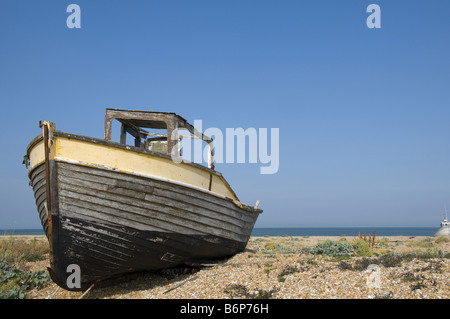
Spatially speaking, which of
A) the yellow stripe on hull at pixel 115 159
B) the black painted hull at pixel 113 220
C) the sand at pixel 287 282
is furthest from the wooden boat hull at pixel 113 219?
the sand at pixel 287 282

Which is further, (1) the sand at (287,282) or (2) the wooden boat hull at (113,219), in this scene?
(2) the wooden boat hull at (113,219)

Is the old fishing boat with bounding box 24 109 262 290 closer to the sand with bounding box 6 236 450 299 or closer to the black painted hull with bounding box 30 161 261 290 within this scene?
the black painted hull with bounding box 30 161 261 290

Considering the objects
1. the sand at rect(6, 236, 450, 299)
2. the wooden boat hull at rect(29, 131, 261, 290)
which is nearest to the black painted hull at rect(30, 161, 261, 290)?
the wooden boat hull at rect(29, 131, 261, 290)

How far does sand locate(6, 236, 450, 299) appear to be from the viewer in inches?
212

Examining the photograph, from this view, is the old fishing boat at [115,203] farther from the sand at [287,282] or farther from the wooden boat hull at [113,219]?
the sand at [287,282]

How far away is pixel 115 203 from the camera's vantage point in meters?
5.70

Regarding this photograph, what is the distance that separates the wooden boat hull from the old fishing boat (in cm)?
2

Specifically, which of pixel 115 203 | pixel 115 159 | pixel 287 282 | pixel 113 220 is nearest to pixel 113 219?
pixel 113 220

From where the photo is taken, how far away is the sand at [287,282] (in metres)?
5.39

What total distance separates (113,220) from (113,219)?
0.7 inches

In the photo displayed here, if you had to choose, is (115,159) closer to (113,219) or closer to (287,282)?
(113,219)

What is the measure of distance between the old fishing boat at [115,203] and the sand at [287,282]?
0.54 metres

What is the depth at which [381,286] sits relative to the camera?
18.2ft
